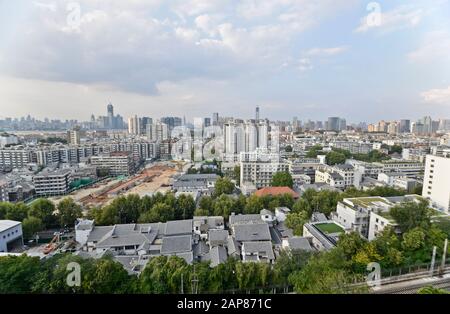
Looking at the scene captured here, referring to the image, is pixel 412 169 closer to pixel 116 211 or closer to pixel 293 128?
pixel 116 211

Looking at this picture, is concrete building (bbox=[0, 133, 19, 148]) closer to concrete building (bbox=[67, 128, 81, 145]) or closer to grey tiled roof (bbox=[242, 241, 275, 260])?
concrete building (bbox=[67, 128, 81, 145])

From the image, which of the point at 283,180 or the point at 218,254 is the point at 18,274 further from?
the point at 283,180

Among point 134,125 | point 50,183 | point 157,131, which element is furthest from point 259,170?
point 134,125

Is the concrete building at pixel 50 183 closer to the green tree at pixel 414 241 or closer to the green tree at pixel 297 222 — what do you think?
the green tree at pixel 297 222

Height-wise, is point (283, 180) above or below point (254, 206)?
above

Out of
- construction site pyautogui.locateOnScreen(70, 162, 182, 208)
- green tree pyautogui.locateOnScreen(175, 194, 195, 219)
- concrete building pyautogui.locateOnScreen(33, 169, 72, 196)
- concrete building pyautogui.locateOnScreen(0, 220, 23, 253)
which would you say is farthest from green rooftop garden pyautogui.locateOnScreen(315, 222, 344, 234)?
concrete building pyautogui.locateOnScreen(33, 169, 72, 196)
